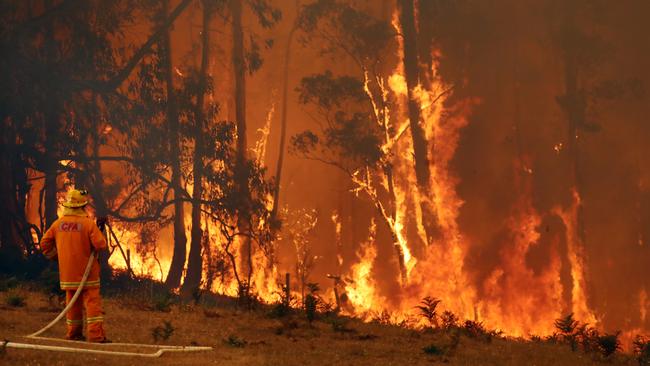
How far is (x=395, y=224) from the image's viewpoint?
115 feet

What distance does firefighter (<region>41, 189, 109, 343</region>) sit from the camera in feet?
32.4

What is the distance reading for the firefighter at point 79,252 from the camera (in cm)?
989

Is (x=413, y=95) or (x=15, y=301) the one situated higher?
(x=413, y=95)

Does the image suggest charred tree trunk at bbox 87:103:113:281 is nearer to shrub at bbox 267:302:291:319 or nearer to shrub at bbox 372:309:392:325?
shrub at bbox 372:309:392:325

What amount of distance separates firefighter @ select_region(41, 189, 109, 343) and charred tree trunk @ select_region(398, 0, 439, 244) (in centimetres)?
2553

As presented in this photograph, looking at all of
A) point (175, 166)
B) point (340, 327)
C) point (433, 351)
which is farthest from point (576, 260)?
Answer: point (433, 351)

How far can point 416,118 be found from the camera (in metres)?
35.4

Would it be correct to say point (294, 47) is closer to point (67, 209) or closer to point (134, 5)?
point (134, 5)

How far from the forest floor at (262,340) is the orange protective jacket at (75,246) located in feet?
2.59

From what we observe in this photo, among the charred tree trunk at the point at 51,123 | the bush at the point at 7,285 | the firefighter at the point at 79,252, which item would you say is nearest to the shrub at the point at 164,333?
the firefighter at the point at 79,252

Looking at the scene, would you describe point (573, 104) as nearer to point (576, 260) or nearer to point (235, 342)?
point (576, 260)

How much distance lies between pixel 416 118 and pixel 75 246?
2656 cm

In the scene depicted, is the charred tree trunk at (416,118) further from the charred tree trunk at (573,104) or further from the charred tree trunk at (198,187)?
the charred tree trunk at (198,187)

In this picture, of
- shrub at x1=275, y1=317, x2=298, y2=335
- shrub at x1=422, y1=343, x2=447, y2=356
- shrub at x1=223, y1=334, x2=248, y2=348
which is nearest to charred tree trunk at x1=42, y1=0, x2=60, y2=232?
shrub at x1=275, y1=317, x2=298, y2=335
